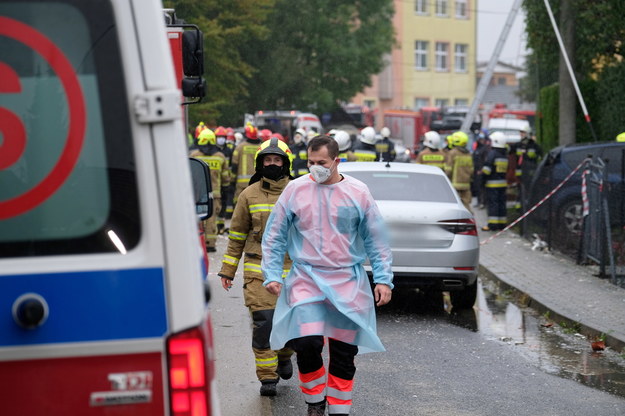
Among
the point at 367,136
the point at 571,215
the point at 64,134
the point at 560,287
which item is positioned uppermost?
the point at 64,134

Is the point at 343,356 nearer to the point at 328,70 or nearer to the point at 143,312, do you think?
the point at 143,312

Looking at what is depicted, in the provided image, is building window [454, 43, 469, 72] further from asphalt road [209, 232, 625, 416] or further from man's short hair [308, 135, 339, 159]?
man's short hair [308, 135, 339, 159]

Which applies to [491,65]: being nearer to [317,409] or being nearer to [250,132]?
[250,132]

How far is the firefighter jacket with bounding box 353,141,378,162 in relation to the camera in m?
18.1

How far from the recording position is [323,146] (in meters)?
6.14

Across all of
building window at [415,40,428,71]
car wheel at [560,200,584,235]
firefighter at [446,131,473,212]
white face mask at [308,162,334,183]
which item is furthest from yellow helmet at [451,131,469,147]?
building window at [415,40,428,71]

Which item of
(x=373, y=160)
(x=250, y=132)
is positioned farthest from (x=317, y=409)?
(x=373, y=160)

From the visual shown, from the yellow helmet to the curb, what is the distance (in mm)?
4227

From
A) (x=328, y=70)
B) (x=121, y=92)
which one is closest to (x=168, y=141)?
(x=121, y=92)

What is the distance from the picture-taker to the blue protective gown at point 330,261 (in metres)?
6.00

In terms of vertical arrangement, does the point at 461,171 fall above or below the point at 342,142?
below

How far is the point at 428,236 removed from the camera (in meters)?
10.9

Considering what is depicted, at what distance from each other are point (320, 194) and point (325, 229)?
7.8 inches

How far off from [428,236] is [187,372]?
316 inches
